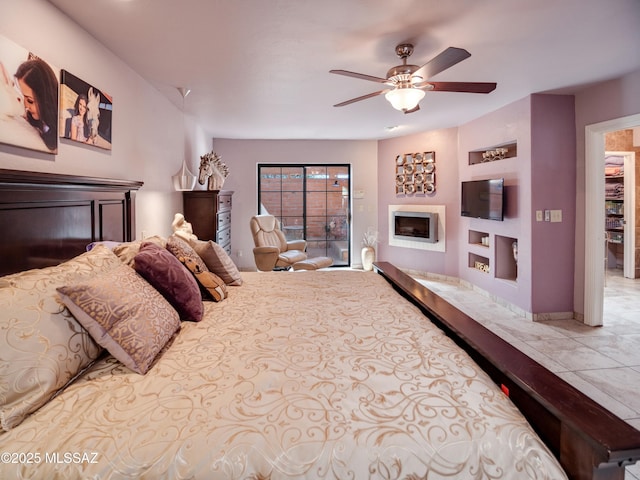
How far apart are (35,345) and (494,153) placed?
5.08 m

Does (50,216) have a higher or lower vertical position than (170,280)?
higher

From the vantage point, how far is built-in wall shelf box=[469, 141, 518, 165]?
460cm

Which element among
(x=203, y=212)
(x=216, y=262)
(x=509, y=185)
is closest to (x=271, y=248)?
(x=203, y=212)

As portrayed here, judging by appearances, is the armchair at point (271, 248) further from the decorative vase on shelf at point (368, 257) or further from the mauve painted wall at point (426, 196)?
the mauve painted wall at point (426, 196)

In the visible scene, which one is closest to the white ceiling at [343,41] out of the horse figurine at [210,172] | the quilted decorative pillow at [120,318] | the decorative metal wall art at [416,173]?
the horse figurine at [210,172]

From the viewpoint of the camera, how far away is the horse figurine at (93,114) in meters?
2.35

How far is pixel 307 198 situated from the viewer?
269 inches

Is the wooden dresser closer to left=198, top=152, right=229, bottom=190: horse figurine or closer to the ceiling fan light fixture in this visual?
left=198, top=152, right=229, bottom=190: horse figurine

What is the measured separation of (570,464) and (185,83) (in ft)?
12.4

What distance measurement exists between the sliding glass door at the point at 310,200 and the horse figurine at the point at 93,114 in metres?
4.26

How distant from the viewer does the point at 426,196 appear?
6105mm

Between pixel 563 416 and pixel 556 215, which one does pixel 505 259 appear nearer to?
pixel 556 215

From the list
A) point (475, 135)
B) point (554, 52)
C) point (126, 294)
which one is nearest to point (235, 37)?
point (126, 294)

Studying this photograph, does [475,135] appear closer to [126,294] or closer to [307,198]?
[307,198]
